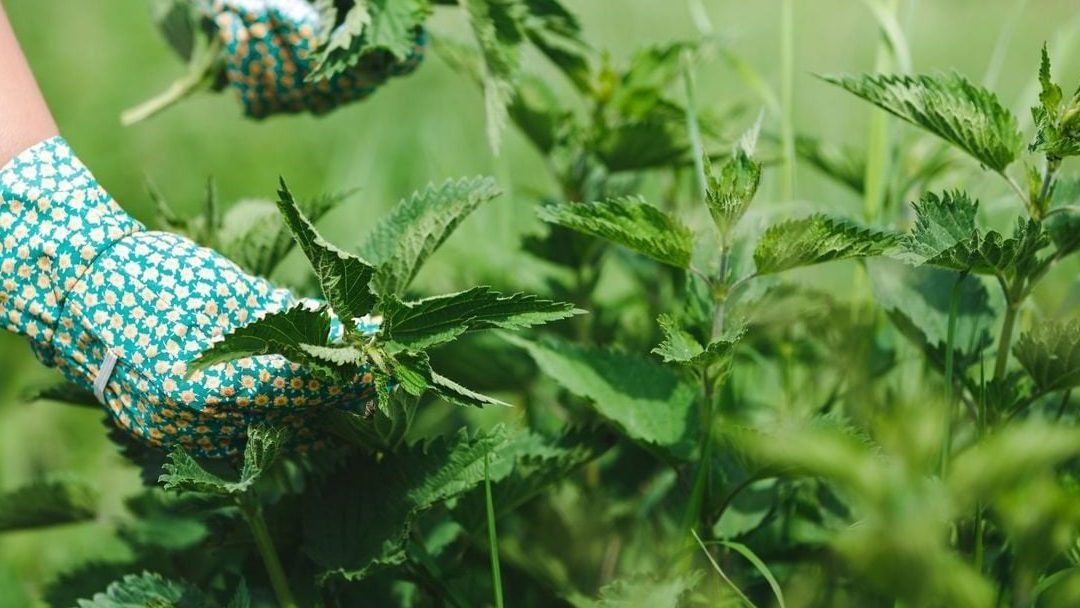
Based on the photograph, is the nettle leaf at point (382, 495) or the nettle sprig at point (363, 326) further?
the nettle leaf at point (382, 495)

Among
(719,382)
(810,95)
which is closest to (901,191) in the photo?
(719,382)

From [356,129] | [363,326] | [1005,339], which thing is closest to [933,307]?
[1005,339]

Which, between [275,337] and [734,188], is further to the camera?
[734,188]

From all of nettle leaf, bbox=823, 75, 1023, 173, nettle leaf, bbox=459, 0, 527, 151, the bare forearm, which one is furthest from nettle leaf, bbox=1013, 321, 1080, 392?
the bare forearm

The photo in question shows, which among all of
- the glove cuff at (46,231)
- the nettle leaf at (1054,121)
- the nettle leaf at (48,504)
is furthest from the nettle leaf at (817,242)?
the nettle leaf at (48,504)

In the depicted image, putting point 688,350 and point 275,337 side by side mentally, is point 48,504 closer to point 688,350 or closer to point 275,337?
point 275,337

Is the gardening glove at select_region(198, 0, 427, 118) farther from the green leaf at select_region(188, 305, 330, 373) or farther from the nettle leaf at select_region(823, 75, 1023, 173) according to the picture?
the nettle leaf at select_region(823, 75, 1023, 173)

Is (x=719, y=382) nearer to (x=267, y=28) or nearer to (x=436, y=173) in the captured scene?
(x=267, y=28)

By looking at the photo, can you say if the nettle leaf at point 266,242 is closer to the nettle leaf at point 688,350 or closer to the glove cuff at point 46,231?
the glove cuff at point 46,231
